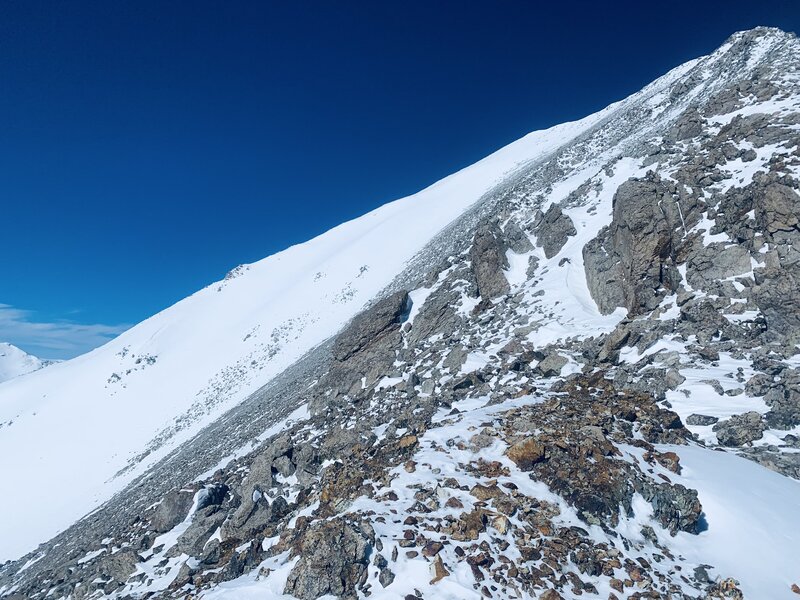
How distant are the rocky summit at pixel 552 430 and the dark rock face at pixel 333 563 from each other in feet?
0.12

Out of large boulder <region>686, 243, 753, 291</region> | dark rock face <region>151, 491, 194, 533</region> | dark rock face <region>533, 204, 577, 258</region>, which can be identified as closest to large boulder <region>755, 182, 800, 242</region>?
large boulder <region>686, 243, 753, 291</region>

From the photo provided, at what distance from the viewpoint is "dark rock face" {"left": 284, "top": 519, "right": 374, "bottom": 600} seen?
22.2ft

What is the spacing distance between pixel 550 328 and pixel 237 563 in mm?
12911

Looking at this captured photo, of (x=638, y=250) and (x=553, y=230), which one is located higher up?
(x=553, y=230)

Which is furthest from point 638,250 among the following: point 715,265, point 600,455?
point 600,455

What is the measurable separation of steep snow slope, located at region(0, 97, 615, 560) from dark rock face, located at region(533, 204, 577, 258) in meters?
20.8

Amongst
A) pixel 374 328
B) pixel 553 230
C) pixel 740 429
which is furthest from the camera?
pixel 374 328

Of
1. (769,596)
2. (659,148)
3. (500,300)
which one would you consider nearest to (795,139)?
(659,148)

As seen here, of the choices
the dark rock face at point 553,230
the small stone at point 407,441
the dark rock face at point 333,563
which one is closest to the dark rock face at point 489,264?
the dark rock face at point 553,230

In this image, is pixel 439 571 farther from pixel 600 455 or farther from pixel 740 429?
pixel 740 429

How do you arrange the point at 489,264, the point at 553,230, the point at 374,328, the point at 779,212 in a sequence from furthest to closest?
1. the point at 374,328
2. the point at 553,230
3. the point at 489,264
4. the point at 779,212

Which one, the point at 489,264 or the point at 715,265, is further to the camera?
the point at 489,264

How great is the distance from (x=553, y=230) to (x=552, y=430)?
50.7 ft

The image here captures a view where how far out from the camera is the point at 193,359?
51.9 metres
